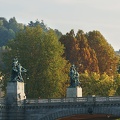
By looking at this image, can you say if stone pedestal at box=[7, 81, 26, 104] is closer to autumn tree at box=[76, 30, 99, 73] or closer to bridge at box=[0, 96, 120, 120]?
bridge at box=[0, 96, 120, 120]

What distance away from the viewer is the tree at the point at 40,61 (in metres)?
107

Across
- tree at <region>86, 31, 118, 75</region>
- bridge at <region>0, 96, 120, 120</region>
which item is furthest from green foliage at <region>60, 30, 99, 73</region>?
bridge at <region>0, 96, 120, 120</region>

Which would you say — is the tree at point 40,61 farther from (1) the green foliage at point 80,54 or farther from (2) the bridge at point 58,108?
(2) the bridge at point 58,108

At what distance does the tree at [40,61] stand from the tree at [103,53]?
2505cm

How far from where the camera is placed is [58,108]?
8150cm

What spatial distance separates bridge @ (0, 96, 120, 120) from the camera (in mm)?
79375

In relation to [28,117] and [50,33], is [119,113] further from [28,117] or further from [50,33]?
[50,33]

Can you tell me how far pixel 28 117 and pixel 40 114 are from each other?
1.67 meters

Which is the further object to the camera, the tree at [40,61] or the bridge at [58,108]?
the tree at [40,61]

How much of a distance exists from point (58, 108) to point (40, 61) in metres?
28.7

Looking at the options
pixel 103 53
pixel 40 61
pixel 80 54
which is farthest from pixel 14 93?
pixel 103 53

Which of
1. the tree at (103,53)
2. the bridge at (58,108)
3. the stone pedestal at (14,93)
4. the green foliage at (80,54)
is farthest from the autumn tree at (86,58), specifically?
the bridge at (58,108)

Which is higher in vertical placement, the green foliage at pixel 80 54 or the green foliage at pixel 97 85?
the green foliage at pixel 80 54

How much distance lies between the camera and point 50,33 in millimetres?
113750
